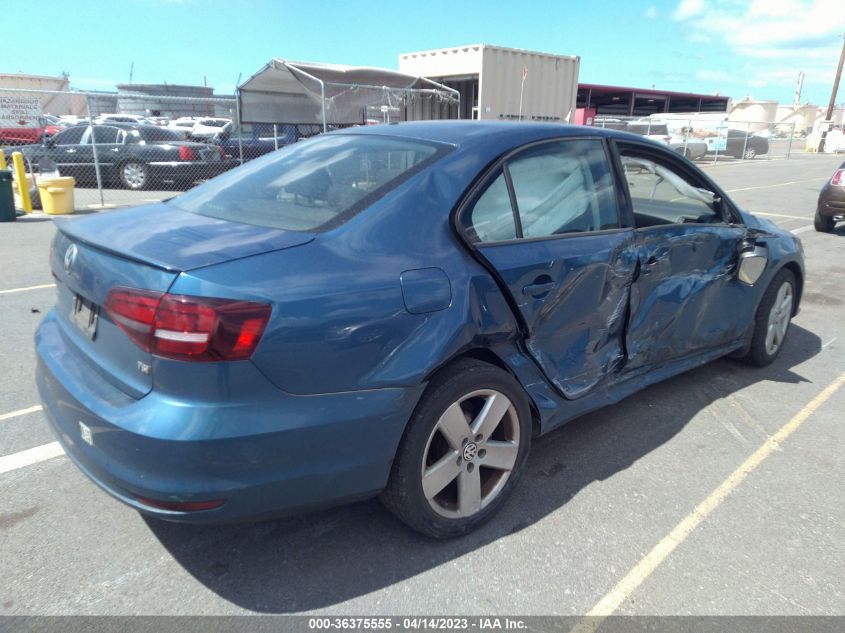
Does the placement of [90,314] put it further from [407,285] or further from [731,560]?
[731,560]

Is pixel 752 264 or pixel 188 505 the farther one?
pixel 752 264

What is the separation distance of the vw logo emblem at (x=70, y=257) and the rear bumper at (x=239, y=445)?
0.44 meters

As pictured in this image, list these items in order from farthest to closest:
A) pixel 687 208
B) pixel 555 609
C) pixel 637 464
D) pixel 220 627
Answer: pixel 687 208 → pixel 637 464 → pixel 555 609 → pixel 220 627

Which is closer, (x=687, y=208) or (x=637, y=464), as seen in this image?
(x=637, y=464)

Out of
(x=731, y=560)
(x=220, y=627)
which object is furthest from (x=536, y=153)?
(x=220, y=627)

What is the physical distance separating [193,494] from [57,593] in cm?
76

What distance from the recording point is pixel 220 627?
2.14 metres

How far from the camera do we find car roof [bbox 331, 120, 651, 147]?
9.32 ft

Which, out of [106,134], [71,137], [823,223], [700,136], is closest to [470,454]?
[823,223]

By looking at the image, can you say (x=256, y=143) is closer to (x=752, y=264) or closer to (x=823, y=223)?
(x=823, y=223)

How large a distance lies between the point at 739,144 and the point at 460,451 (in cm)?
3269

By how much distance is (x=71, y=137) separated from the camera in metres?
14.3

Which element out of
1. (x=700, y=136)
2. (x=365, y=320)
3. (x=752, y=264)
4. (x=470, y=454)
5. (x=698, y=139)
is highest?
(x=700, y=136)

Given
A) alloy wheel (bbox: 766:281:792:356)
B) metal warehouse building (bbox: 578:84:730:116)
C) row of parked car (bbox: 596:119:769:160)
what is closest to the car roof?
alloy wheel (bbox: 766:281:792:356)
